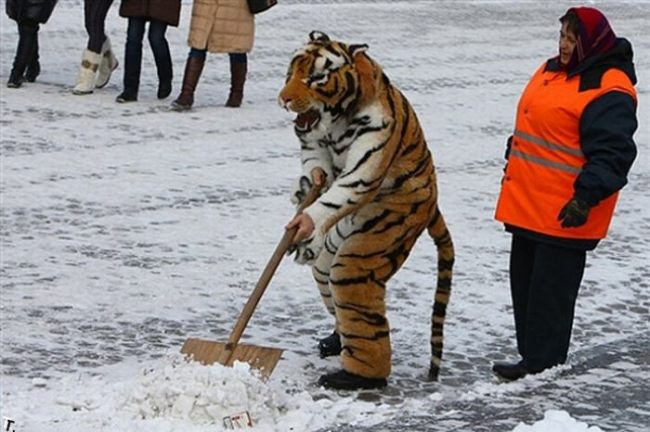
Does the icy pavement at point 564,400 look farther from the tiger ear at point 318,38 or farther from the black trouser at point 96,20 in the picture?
the black trouser at point 96,20

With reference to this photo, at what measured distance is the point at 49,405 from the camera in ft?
19.7

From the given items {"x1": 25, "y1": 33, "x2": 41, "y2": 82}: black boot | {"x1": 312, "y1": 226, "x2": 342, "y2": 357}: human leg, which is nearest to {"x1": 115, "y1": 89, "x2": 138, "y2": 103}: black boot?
{"x1": 25, "y1": 33, "x2": 41, "y2": 82}: black boot

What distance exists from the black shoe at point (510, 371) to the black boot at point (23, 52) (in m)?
7.71

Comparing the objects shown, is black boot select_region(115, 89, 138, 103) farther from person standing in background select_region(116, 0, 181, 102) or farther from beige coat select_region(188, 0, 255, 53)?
beige coat select_region(188, 0, 255, 53)

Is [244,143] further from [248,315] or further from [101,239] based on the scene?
[248,315]

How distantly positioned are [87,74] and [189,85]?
1002mm

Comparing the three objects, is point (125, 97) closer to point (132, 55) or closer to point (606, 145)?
point (132, 55)

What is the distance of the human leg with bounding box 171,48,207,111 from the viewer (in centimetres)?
1292

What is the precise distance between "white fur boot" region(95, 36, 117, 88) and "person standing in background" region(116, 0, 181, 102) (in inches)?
22.0

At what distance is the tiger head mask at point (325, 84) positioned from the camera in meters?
6.12

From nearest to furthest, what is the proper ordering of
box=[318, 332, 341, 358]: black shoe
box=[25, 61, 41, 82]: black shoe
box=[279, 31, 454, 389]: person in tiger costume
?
box=[279, 31, 454, 389]: person in tiger costume, box=[318, 332, 341, 358]: black shoe, box=[25, 61, 41, 82]: black shoe

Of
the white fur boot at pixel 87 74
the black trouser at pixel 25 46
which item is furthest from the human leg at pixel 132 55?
the black trouser at pixel 25 46

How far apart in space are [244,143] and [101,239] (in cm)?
315

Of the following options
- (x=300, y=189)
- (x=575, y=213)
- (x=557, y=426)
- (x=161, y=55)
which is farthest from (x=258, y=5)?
(x=557, y=426)
